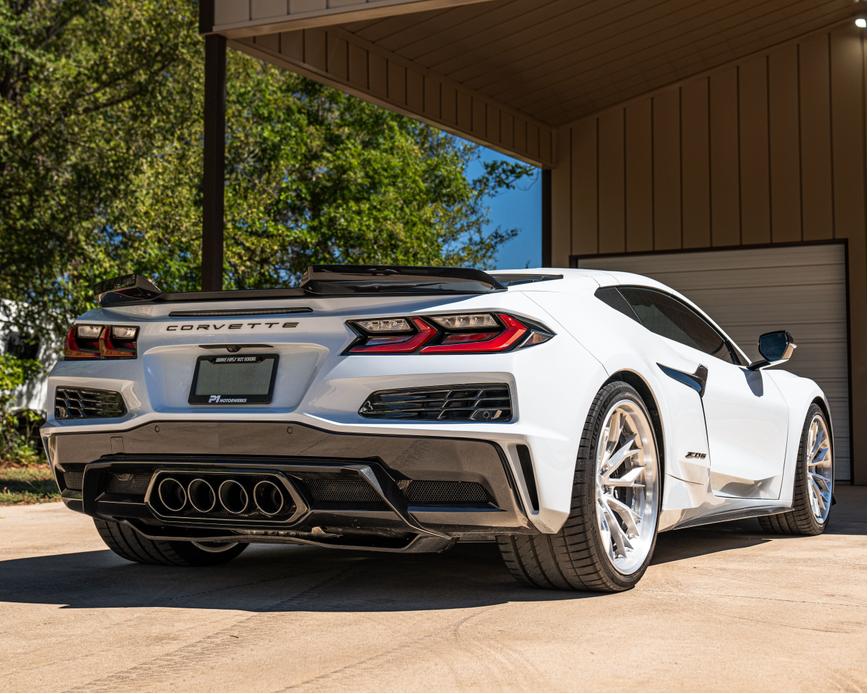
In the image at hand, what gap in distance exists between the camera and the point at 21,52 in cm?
1403

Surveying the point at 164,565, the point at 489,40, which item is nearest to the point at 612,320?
the point at 164,565

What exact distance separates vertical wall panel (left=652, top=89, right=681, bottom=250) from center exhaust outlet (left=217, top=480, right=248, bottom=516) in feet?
33.2

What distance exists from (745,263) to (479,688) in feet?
35.5

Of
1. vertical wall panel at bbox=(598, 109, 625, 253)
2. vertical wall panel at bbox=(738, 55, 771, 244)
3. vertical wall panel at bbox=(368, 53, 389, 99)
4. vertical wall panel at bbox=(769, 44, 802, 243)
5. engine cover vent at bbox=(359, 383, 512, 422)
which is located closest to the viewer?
engine cover vent at bbox=(359, 383, 512, 422)

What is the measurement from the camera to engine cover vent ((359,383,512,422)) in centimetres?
371

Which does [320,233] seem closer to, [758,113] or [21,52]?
[21,52]

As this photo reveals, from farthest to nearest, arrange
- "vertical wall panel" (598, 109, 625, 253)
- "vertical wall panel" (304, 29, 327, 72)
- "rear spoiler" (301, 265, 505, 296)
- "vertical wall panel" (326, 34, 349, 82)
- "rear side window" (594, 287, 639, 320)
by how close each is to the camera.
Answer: "vertical wall panel" (598, 109, 625, 253) → "vertical wall panel" (326, 34, 349, 82) → "vertical wall panel" (304, 29, 327, 72) → "rear side window" (594, 287, 639, 320) → "rear spoiler" (301, 265, 505, 296)

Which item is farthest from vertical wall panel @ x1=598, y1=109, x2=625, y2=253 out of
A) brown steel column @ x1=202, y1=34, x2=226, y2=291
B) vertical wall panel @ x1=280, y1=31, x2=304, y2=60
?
brown steel column @ x1=202, y1=34, x2=226, y2=291

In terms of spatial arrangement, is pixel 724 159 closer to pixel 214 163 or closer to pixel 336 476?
pixel 214 163

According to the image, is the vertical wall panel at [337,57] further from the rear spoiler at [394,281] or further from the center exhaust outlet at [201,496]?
the center exhaust outlet at [201,496]

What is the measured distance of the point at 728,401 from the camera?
521 centimetres

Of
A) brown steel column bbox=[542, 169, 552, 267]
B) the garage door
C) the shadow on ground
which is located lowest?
the shadow on ground

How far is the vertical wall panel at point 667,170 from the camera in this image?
13398 millimetres

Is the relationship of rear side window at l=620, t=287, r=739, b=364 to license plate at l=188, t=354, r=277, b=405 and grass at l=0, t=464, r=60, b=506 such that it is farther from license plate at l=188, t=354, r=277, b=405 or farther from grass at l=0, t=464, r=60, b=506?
grass at l=0, t=464, r=60, b=506
